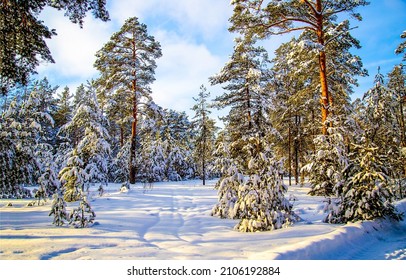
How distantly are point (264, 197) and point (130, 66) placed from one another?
1599cm

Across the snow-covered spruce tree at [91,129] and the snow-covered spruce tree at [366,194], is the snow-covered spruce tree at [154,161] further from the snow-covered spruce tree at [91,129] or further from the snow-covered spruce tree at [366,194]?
the snow-covered spruce tree at [366,194]

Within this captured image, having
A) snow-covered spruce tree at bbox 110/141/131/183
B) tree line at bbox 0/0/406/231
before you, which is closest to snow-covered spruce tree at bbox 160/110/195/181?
snow-covered spruce tree at bbox 110/141/131/183

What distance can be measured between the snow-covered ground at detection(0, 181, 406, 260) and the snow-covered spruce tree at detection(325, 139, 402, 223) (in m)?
0.38

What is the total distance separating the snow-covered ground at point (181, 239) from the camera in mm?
4340

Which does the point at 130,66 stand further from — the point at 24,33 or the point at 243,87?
the point at 24,33

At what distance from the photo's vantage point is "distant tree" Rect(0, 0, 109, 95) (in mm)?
5809

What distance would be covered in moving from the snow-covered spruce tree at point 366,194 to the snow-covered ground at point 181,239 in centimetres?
38

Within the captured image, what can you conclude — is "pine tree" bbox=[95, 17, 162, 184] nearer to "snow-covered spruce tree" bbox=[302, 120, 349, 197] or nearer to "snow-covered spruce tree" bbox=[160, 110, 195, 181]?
"snow-covered spruce tree" bbox=[160, 110, 195, 181]

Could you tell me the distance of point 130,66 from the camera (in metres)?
19.4

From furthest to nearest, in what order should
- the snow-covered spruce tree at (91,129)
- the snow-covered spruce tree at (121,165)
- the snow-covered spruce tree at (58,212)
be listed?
the snow-covered spruce tree at (121,165) → the snow-covered spruce tree at (91,129) → the snow-covered spruce tree at (58,212)

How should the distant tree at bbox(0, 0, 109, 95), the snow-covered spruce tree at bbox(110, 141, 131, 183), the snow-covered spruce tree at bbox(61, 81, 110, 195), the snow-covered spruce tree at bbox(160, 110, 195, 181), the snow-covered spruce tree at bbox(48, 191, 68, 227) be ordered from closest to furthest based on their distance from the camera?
the distant tree at bbox(0, 0, 109, 95), the snow-covered spruce tree at bbox(48, 191, 68, 227), the snow-covered spruce tree at bbox(61, 81, 110, 195), the snow-covered spruce tree at bbox(110, 141, 131, 183), the snow-covered spruce tree at bbox(160, 110, 195, 181)

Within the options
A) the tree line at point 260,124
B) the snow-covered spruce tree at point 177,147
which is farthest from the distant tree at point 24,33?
the snow-covered spruce tree at point 177,147

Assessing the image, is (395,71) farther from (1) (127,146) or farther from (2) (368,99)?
(1) (127,146)
